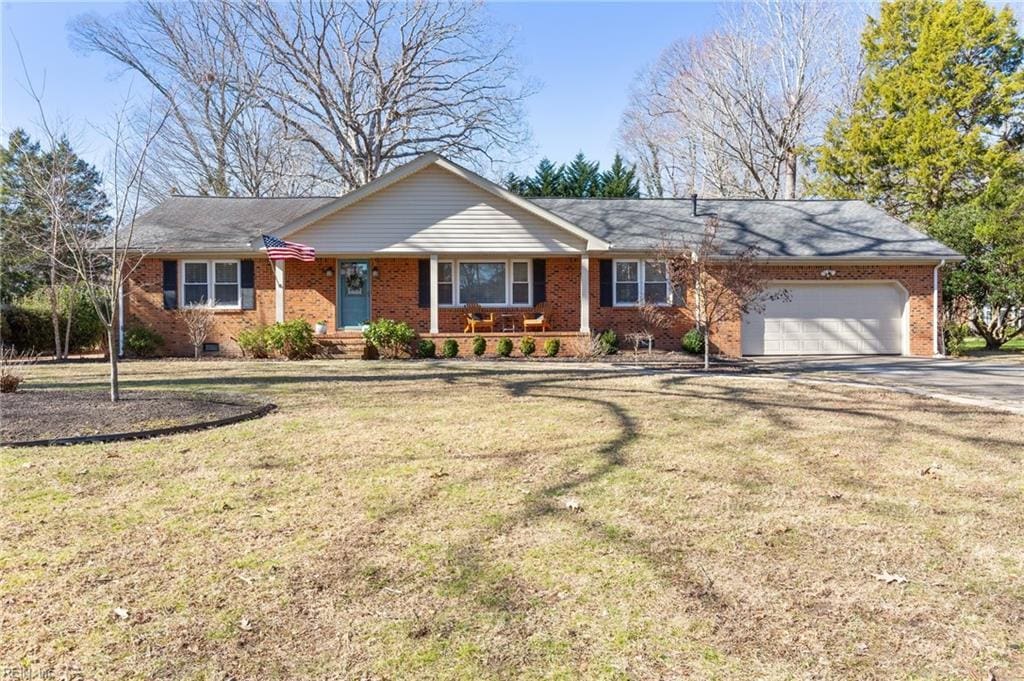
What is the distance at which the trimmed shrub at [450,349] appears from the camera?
16.2 meters

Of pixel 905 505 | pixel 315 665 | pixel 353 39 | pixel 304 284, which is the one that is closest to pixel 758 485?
pixel 905 505

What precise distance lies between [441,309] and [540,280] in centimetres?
293

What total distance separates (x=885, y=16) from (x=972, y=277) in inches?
586

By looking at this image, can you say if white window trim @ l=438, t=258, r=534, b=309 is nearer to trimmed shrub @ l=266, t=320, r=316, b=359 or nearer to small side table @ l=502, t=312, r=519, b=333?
small side table @ l=502, t=312, r=519, b=333

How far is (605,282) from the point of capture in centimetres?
1780

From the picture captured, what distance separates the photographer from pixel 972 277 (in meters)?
19.1

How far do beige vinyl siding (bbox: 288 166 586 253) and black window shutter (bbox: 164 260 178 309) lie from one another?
11.5 ft

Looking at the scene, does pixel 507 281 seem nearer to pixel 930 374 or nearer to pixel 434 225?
pixel 434 225

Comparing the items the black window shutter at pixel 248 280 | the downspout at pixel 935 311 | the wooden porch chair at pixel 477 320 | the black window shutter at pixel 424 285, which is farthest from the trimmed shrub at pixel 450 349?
the downspout at pixel 935 311

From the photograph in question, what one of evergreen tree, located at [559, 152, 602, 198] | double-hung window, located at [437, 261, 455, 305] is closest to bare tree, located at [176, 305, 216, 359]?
double-hung window, located at [437, 261, 455, 305]

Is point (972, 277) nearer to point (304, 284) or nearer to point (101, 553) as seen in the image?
point (304, 284)

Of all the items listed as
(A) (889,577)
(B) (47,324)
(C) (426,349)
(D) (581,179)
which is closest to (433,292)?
(C) (426,349)

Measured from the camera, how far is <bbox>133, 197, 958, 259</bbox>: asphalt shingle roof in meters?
17.4

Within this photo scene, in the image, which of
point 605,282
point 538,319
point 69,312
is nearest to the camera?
point 69,312
